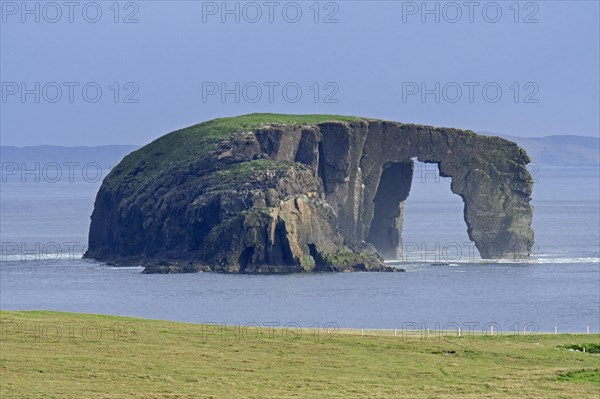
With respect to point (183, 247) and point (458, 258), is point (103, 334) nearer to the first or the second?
point (183, 247)

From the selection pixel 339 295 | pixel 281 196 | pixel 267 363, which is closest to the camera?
pixel 267 363

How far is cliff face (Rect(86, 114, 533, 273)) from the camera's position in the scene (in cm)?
17162

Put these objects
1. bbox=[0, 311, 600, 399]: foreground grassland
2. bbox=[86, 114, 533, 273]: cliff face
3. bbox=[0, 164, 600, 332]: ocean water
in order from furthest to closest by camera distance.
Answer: bbox=[86, 114, 533, 273]: cliff face
bbox=[0, 164, 600, 332]: ocean water
bbox=[0, 311, 600, 399]: foreground grassland

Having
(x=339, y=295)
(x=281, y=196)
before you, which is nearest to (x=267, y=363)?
(x=339, y=295)

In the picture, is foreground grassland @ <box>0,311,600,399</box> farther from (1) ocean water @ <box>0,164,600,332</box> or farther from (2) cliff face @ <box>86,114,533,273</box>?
(2) cliff face @ <box>86,114,533,273</box>

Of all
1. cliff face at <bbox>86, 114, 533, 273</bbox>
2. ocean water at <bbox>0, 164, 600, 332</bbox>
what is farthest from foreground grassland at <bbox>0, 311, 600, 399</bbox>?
cliff face at <bbox>86, 114, 533, 273</bbox>

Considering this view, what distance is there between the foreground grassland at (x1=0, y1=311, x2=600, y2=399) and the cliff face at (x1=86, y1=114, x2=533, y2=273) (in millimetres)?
69334

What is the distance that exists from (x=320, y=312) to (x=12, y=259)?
62.7m

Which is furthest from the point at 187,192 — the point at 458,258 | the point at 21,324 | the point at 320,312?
the point at 21,324

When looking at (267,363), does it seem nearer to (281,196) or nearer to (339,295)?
(339,295)

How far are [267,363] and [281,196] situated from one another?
302 ft

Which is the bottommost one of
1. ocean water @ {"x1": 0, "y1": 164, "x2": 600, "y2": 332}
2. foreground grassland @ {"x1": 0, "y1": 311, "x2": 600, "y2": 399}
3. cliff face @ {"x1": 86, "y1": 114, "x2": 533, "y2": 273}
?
foreground grassland @ {"x1": 0, "y1": 311, "x2": 600, "y2": 399}

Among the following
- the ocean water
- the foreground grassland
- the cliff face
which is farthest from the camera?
the cliff face

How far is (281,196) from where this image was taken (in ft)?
575
